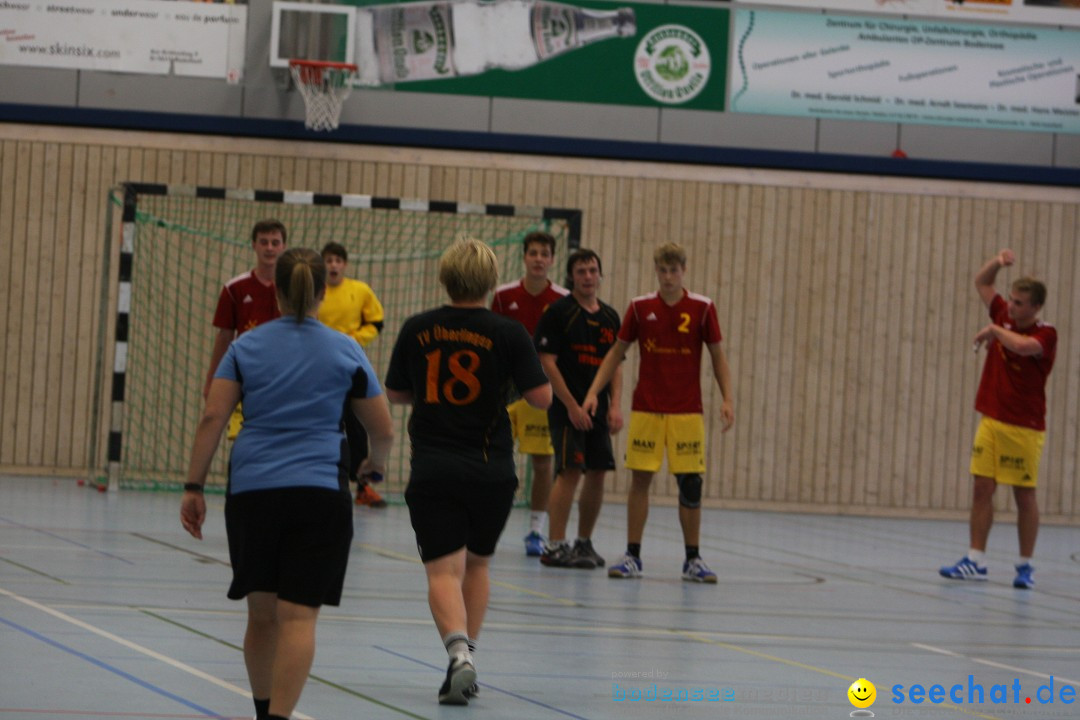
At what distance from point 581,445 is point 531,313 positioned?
1.10 metres

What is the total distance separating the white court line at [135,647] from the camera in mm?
5107

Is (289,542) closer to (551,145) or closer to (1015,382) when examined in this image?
(1015,382)

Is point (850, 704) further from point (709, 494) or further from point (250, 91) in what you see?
point (250, 91)

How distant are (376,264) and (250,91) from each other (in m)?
2.19

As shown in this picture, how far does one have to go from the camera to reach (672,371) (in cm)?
903

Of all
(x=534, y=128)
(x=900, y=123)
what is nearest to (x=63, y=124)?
(x=534, y=128)

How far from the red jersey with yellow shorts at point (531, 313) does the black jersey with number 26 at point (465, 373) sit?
448 cm

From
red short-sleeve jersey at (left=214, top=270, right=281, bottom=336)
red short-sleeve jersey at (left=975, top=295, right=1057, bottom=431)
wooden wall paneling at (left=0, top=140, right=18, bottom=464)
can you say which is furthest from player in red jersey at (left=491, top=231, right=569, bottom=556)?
wooden wall paneling at (left=0, top=140, right=18, bottom=464)

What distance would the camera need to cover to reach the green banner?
49.2 feet

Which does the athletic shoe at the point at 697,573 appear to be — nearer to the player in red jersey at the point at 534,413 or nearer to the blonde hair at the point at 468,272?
the player in red jersey at the point at 534,413

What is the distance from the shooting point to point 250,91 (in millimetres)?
14867

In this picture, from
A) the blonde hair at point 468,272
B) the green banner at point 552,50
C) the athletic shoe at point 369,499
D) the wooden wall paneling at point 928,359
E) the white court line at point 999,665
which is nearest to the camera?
the blonde hair at point 468,272

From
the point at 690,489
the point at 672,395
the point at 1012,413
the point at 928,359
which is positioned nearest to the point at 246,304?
the point at 672,395

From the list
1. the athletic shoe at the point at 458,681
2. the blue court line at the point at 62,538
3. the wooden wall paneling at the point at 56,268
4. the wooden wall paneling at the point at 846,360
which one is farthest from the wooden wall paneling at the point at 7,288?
the athletic shoe at the point at 458,681
